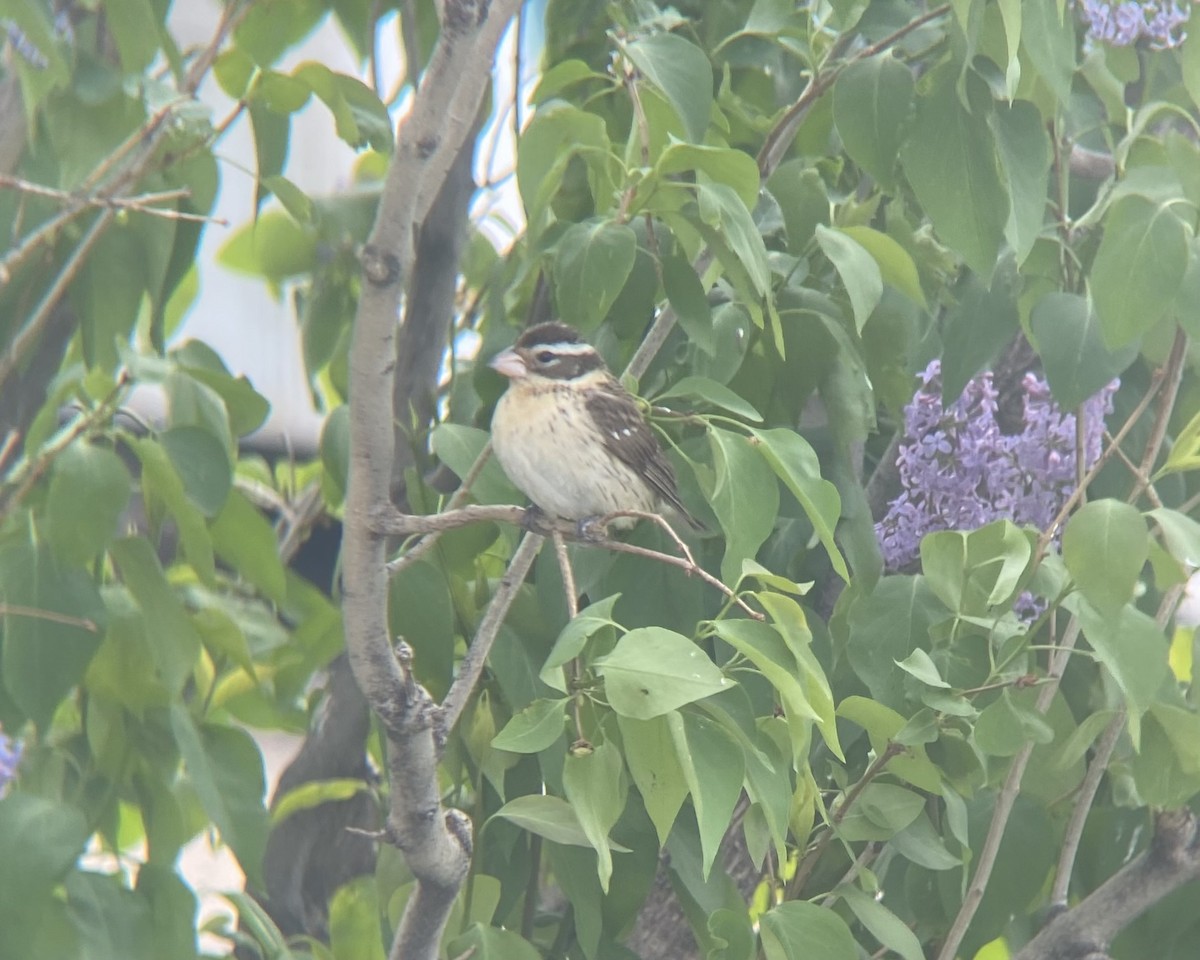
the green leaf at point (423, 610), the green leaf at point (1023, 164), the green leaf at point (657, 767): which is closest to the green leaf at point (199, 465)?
the green leaf at point (423, 610)

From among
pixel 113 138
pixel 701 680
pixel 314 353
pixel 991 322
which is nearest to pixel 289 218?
pixel 314 353

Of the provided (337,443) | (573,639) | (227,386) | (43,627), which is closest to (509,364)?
(337,443)

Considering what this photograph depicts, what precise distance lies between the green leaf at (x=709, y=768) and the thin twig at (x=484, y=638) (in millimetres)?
284

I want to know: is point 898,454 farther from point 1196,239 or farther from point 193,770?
point 193,770

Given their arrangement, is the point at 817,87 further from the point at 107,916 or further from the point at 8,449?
the point at 8,449

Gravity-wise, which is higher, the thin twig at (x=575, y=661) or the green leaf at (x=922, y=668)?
the thin twig at (x=575, y=661)

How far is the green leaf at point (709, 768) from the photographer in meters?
0.88

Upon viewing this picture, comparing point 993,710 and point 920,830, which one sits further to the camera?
point 920,830

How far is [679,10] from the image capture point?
1.82 m

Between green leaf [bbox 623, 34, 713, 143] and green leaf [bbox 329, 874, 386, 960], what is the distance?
0.96 metres

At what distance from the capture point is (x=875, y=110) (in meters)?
1.26

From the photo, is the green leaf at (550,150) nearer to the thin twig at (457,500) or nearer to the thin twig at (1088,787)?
the thin twig at (457,500)

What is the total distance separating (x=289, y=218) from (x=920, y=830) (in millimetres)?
1203

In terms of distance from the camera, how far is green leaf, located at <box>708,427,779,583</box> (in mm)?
1080
